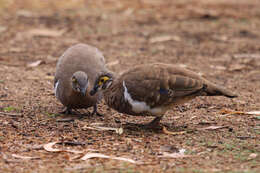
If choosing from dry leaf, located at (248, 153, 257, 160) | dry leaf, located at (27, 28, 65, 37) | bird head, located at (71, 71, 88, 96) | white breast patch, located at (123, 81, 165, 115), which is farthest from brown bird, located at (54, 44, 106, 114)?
dry leaf, located at (27, 28, 65, 37)

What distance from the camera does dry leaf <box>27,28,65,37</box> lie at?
10.4m

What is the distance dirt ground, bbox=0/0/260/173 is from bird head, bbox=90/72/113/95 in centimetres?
40

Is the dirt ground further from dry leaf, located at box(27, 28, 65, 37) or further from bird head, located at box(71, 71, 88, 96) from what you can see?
bird head, located at box(71, 71, 88, 96)

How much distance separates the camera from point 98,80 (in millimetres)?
5199

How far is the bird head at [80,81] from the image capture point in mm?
5328

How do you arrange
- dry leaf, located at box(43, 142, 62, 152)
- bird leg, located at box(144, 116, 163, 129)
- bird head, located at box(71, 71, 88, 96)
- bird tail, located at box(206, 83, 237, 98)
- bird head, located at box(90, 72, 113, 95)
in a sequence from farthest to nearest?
bird head, located at box(71, 71, 88, 96) < bird head, located at box(90, 72, 113, 95) < bird leg, located at box(144, 116, 163, 129) < bird tail, located at box(206, 83, 237, 98) < dry leaf, located at box(43, 142, 62, 152)

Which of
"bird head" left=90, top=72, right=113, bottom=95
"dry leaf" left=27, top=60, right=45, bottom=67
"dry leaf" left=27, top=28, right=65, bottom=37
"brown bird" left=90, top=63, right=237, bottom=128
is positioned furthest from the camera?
"dry leaf" left=27, top=28, right=65, bottom=37

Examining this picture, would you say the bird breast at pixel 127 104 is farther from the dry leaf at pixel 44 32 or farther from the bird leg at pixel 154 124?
the dry leaf at pixel 44 32

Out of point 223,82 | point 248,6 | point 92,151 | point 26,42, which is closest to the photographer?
point 92,151

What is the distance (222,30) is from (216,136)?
22.1 ft

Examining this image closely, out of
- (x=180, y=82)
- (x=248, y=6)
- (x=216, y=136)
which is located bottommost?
(x=216, y=136)

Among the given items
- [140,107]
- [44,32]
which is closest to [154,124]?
[140,107]

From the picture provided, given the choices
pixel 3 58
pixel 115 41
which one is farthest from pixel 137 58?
pixel 3 58

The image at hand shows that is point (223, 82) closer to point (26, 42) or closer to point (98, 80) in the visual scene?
point (98, 80)
